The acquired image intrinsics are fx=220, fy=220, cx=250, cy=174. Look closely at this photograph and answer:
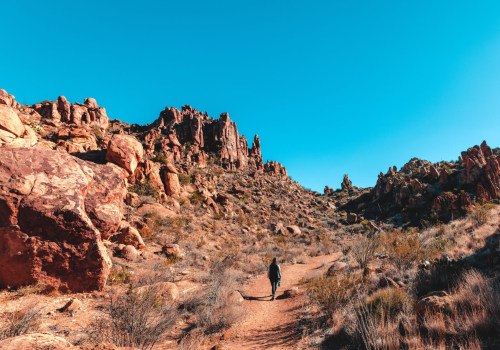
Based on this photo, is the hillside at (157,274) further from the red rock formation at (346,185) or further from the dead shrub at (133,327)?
the red rock formation at (346,185)

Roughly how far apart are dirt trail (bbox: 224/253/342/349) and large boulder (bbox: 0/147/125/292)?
4650 millimetres

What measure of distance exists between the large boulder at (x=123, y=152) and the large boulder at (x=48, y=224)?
10.7 feet

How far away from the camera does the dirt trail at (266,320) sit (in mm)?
5270

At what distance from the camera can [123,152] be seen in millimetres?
10820

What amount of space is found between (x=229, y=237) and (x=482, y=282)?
16.2 m

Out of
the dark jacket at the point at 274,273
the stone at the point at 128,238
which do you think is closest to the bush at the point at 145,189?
the stone at the point at 128,238

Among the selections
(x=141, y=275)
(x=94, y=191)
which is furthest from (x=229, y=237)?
(x=94, y=191)

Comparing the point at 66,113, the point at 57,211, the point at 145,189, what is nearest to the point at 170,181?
the point at 145,189

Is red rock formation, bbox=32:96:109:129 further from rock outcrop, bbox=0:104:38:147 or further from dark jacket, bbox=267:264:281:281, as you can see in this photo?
dark jacket, bbox=267:264:281:281

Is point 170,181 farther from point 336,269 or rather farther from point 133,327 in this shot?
point 133,327

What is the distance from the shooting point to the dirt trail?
5.27 metres

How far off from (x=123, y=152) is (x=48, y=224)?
5.43 metres

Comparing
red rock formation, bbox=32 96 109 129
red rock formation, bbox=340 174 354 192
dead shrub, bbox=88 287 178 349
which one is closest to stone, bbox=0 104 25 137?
dead shrub, bbox=88 287 178 349

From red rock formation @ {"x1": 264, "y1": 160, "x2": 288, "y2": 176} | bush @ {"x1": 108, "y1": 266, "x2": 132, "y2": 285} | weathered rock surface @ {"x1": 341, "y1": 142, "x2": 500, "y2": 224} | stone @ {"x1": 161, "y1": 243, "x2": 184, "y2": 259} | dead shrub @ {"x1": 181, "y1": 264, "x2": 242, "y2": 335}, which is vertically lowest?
dead shrub @ {"x1": 181, "y1": 264, "x2": 242, "y2": 335}
